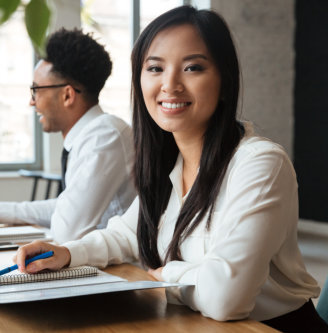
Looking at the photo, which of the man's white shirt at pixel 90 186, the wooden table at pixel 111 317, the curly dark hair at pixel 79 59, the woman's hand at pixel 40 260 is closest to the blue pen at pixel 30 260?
the woman's hand at pixel 40 260

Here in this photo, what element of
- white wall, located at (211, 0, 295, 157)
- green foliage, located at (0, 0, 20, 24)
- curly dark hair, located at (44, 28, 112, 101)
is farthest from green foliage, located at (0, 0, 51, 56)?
white wall, located at (211, 0, 295, 157)

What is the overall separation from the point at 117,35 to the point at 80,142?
3.94 metres

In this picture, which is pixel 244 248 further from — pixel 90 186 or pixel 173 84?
pixel 90 186

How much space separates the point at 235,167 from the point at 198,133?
0.66 ft

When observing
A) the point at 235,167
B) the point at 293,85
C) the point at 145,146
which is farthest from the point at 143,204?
the point at 293,85

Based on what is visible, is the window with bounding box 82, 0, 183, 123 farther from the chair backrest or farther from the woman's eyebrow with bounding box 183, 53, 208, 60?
the chair backrest

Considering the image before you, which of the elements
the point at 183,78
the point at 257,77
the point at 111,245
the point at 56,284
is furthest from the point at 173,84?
the point at 257,77

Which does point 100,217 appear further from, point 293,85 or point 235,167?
point 293,85

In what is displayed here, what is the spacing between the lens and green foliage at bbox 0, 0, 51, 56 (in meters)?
0.23

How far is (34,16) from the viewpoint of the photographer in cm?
24

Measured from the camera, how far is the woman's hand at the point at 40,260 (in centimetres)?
108

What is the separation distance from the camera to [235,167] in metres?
1.14

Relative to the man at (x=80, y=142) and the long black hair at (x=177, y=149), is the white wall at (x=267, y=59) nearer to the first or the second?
the man at (x=80, y=142)

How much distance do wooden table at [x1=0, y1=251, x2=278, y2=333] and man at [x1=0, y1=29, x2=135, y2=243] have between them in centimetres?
94
